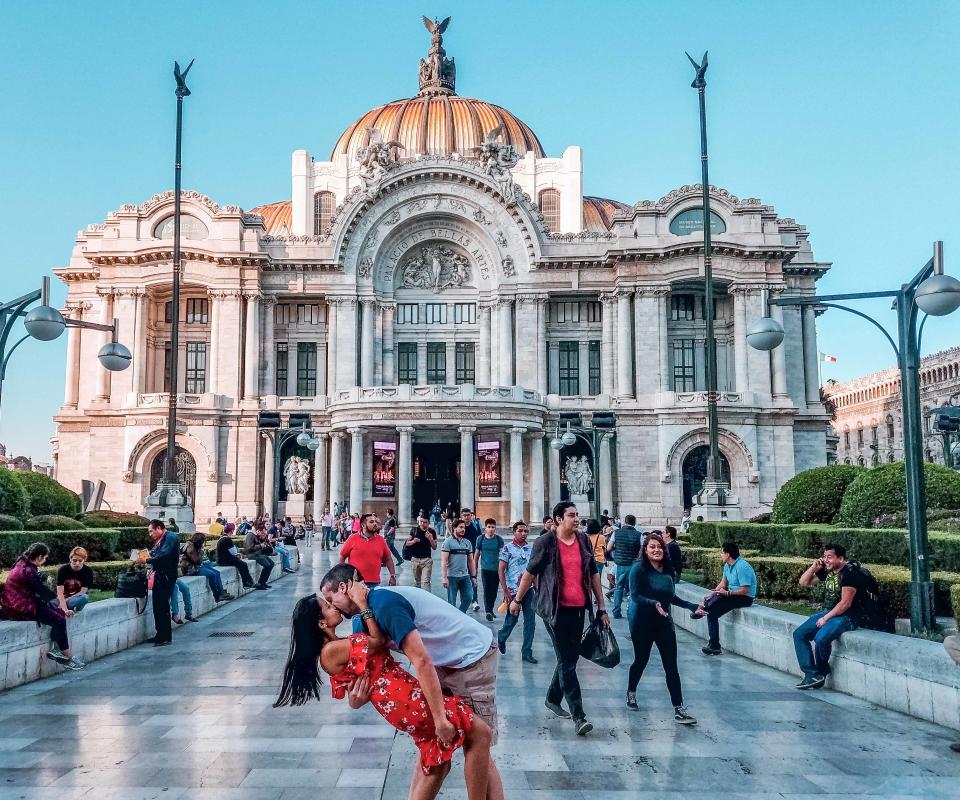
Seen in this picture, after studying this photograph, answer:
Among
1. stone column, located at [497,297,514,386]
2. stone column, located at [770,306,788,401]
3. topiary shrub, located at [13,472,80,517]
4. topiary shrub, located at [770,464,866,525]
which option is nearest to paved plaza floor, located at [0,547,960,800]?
topiary shrub, located at [13,472,80,517]

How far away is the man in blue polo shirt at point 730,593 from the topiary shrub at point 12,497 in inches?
590

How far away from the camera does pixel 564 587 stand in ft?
29.1

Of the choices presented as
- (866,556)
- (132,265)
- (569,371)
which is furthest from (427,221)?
(866,556)

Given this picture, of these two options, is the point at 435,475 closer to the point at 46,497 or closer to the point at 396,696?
the point at 46,497

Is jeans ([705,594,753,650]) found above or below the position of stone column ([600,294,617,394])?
below

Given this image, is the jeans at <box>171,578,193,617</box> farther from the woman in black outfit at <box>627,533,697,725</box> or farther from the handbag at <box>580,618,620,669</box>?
the handbag at <box>580,618,620,669</box>

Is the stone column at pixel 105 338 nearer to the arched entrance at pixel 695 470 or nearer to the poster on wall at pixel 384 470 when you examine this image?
the poster on wall at pixel 384 470

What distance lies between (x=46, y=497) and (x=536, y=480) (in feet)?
90.2

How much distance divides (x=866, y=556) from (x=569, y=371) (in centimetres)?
3496

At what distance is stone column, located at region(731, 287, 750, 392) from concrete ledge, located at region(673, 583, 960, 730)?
121ft

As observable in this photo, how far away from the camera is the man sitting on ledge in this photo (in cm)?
1054

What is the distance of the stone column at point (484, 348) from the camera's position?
168 feet

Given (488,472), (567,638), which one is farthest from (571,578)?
(488,472)

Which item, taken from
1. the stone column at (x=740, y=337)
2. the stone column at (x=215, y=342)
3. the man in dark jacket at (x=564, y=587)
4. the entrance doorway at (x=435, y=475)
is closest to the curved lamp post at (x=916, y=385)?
the man in dark jacket at (x=564, y=587)
